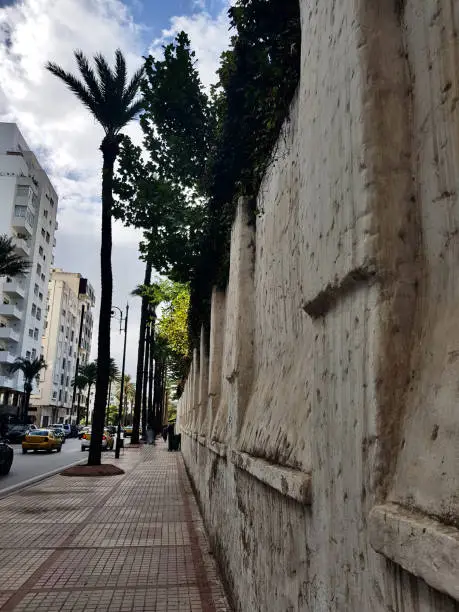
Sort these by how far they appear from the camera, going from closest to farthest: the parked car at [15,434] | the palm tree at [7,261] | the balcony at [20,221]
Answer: the palm tree at [7,261], the parked car at [15,434], the balcony at [20,221]

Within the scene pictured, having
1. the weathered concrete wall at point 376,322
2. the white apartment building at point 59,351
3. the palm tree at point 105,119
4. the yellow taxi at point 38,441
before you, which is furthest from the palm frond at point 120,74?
the white apartment building at point 59,351

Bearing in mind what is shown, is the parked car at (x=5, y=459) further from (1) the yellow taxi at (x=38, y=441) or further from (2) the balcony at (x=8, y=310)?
(2) the balcony at (x=8, y=310)

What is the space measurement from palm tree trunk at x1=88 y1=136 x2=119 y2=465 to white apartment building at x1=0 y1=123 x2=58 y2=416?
115ft

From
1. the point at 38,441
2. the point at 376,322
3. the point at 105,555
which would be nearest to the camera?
the point at 376,322

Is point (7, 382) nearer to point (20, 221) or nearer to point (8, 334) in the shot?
point (8, 334)

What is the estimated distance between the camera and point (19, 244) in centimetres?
5153

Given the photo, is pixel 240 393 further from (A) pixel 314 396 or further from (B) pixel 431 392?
(B) pixel 431 392

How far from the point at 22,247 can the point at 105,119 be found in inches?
1552

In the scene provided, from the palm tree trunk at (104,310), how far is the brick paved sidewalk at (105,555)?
5115 millimetres

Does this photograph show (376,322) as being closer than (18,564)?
Yes

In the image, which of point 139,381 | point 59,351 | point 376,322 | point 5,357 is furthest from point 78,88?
point 59,351

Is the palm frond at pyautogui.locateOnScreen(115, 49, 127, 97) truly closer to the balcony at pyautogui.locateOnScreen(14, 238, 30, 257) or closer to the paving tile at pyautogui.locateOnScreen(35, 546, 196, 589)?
the paving tile at pyautogui.locateOnScreen(35, 546, 196, 589)

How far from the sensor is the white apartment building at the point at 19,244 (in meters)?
51.2

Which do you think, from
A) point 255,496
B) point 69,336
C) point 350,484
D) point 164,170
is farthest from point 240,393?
point 69,336
